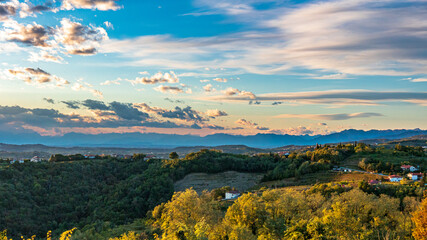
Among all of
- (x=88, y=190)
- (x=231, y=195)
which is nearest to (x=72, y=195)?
(x=88, y=190)

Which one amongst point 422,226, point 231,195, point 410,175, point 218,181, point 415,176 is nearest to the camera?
point 422,226

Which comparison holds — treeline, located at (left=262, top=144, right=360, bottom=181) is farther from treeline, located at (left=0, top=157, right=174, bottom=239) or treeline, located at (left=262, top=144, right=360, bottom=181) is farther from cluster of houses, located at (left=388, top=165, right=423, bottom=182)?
treeline, located at (left=0, top=157, right=174, bottom=239)

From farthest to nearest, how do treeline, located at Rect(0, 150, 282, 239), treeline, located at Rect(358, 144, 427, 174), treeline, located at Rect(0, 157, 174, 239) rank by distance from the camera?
1. treeline, located at Rect(358, 144, 427, 174)
2. treeline, located at Rect(0, 150, 282, 239)
3. treeline, located at Rect(0, 157, 174, 239)

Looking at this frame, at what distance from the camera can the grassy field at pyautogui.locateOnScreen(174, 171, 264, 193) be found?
145m

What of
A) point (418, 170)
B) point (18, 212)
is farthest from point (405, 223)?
point (18, 212)

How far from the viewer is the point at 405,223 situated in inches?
2015

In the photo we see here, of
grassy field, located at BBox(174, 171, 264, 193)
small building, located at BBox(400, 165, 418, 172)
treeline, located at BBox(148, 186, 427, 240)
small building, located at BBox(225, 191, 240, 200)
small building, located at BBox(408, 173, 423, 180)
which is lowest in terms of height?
grassy field, located at BBox(174, 171, 264, 193)

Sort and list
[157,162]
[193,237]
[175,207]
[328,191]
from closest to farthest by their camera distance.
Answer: [193,237]
[175,207]
[328,191]
[157,162]

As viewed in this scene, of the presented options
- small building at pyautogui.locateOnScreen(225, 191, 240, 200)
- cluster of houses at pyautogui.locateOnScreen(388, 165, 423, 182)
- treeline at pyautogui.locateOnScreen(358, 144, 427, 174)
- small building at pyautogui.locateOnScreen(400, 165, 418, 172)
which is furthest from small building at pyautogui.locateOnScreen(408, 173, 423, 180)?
small building at pyautogui.locateOnScreen(225, 191, 240, 200)

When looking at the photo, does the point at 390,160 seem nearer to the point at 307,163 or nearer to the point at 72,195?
the point at 307,163

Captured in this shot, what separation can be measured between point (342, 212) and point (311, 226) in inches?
647

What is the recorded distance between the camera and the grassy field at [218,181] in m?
145

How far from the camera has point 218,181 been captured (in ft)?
507

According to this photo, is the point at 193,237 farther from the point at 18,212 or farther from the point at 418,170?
the point at 418,170
